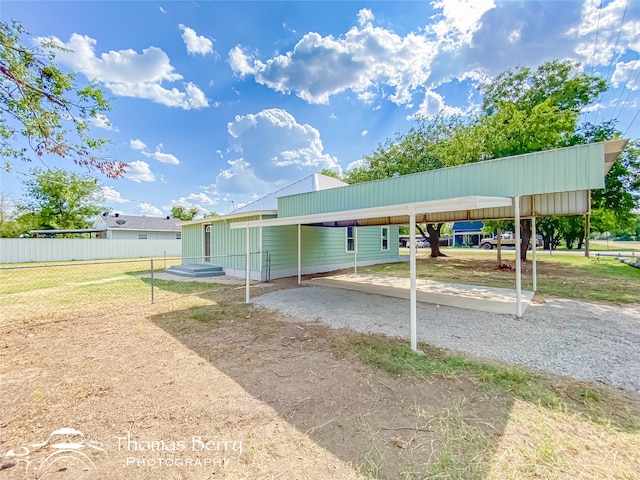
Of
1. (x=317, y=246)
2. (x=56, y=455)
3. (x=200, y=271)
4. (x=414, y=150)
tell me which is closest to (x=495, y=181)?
(x=317, y=246)

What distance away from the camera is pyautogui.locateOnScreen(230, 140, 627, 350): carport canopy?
447 cm

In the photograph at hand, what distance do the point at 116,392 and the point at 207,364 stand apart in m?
1.00

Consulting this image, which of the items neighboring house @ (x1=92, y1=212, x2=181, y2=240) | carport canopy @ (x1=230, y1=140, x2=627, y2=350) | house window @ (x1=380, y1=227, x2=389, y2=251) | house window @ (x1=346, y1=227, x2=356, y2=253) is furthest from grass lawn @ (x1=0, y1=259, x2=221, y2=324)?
neighboring house @ (x1=92, y1=212, x2=181, y2=240)

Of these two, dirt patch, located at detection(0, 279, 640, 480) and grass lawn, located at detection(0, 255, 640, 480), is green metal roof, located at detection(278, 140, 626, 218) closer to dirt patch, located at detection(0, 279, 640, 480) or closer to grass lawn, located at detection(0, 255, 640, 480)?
grass lawn, located at detection(0, 255, 640, 480)

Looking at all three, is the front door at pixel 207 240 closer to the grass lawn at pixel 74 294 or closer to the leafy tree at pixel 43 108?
the grass lawn at pixel 74 294

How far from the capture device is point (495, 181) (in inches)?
243

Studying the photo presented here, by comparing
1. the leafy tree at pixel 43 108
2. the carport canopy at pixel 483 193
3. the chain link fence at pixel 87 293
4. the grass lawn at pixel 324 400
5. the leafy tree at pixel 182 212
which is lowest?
the grass lawn at pixel 324 400

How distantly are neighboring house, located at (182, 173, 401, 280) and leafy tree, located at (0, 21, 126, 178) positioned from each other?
4427 mm

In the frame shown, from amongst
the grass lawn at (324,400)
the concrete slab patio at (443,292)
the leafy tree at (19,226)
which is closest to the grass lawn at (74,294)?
the grass lawn at (324,400)

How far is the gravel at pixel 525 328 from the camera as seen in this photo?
3.62 metres

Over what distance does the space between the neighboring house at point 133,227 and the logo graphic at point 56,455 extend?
2648 cm

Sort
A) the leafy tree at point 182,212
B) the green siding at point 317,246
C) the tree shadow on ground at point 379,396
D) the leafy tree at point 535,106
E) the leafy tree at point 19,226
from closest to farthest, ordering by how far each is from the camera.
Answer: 1. the tree shadow on ground at point 379,396
2. the green siding at point 317,246
3. the leafy tree at point 535,106
4. the leafy tree at point 19,226
5. the leafy tree at point 182,212

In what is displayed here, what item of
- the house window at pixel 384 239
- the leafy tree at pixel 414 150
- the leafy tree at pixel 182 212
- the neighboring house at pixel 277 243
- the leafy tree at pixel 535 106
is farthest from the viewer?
the leafy tree at pixel 182 212

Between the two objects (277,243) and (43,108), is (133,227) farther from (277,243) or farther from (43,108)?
(43,108)
